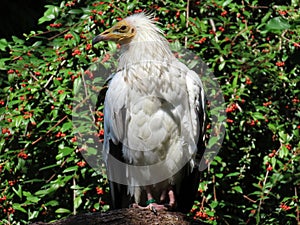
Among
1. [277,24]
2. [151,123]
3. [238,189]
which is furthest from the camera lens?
[277,24]

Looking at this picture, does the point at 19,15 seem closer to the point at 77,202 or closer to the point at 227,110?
the point at 77,202

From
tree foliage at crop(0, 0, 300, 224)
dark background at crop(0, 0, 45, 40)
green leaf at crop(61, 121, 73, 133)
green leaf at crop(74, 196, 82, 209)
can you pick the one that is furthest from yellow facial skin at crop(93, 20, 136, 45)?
dark background at crop(0, 0, 45, 40)

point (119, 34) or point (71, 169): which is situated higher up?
point (119, 34)

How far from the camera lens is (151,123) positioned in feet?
15.3

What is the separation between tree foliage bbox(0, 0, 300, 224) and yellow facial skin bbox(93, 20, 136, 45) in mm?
295

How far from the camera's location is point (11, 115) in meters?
5.31

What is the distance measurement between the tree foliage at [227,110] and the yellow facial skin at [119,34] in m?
0.30

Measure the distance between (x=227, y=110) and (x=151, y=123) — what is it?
0.86 meters

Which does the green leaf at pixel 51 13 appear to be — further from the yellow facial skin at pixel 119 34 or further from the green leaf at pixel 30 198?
the green leaf at pixel 30 198

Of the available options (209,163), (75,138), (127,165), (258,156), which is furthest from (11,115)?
(258,156)

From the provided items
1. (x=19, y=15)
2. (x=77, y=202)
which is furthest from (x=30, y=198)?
(x=19, y=15)

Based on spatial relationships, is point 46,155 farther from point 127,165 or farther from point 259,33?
point 259,33

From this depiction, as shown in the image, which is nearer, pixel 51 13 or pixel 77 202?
pixel 77 202

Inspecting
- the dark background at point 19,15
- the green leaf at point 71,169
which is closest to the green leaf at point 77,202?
the green leaf at point 71,169
